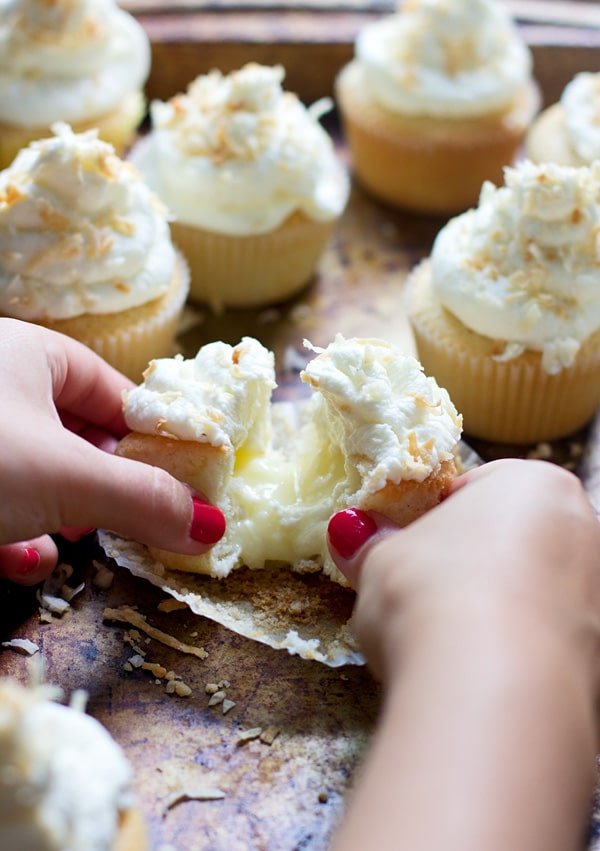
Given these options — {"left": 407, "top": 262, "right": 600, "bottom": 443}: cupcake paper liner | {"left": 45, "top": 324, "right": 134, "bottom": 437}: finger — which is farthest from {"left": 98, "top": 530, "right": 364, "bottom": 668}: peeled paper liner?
{"left": 407, "top": 262, "right": 600, "bottom": 443}: cupcake paper liner

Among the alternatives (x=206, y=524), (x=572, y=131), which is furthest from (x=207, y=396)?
(x=572, y=131)

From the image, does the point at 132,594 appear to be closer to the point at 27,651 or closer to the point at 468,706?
the point at 27,651

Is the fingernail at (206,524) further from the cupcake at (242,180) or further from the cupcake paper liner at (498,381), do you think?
the cupcake at (242,180)

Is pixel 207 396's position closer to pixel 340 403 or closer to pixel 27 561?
pixel 340 403

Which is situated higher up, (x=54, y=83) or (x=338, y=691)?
(x=54, y=83)

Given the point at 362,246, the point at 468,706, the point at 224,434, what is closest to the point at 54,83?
the point at 362,246

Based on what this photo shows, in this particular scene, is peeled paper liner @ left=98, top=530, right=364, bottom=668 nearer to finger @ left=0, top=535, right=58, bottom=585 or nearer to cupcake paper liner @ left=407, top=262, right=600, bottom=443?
finger @ left=0, top=535, right=58, bottom=585

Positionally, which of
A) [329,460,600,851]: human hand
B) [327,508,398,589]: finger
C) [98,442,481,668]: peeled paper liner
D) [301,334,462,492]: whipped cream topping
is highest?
[329,460,600,851]: human hand
